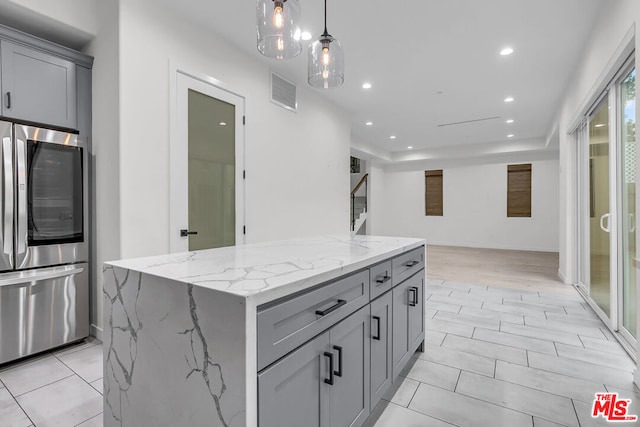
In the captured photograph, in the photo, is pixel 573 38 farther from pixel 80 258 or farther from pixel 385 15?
pixel 80 258

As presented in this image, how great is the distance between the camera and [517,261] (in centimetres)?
680

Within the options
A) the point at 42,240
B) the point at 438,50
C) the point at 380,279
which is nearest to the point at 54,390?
the point at 42,240

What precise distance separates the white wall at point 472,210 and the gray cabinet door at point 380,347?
26.6 feet

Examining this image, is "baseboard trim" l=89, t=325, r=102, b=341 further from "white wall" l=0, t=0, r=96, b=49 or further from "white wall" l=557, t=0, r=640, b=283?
"white wall" l=557, t=0, r=640, b=283

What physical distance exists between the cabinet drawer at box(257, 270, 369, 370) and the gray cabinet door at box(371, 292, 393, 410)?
205mm

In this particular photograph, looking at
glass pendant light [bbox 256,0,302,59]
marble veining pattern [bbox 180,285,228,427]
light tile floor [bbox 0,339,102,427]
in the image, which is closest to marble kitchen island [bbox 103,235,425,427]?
marble veining pattern [bbox 180,285,228,427]

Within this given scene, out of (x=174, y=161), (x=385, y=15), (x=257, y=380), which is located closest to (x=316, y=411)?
(x=257, y=380)

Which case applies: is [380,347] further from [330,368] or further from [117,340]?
[117,340]

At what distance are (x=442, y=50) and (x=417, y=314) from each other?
3046 millimetres

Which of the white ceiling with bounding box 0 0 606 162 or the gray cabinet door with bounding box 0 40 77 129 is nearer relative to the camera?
the gray cabinet door with bounding box 0 40 77 129

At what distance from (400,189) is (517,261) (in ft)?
14.4

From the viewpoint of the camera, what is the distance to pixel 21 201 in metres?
2.32

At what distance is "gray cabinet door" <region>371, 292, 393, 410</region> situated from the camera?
5.23ft

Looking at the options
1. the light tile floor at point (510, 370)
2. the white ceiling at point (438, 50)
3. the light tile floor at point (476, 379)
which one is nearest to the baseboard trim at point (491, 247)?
the white ceiling at point (438, 50)
